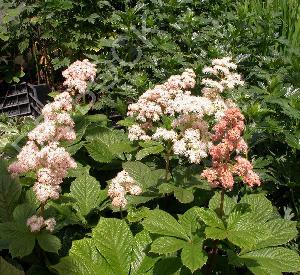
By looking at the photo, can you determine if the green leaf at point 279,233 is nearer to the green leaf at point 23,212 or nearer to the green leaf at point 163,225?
the green leaf at point 163,225

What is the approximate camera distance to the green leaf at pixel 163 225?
6.32 feet

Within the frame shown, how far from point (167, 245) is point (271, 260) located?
1.67 ft

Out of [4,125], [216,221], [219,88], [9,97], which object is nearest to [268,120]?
[219,88]

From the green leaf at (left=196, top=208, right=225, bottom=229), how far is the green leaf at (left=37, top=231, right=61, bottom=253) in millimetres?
652

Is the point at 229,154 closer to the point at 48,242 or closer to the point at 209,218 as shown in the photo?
the point at 209,218

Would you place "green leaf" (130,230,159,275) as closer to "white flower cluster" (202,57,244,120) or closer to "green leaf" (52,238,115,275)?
"green leaf" (52,238,115,275)

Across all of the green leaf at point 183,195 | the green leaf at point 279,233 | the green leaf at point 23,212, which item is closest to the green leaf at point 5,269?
the green leaf at point 23,212

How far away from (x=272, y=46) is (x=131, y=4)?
1859 millimetres

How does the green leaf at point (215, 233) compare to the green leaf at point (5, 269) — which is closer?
the green leaf at point (5, 269)

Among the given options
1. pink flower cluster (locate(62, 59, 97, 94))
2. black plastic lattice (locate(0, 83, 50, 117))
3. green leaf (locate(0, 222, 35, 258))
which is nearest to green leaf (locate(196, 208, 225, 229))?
green leaf (locate(0, 222, 35, 258))

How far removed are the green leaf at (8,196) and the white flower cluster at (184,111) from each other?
0.69 m

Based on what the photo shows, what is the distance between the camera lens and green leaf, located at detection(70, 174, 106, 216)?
94.8 inches

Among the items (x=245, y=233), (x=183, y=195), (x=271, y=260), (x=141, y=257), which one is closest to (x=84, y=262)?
(x=141, y=257)

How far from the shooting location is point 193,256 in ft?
5.88
